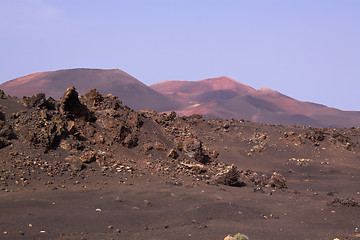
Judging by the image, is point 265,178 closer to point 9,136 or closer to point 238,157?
point 238,157

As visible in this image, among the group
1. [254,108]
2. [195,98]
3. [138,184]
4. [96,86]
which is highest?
[96,86]

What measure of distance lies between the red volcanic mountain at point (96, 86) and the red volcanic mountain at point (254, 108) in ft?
17.0

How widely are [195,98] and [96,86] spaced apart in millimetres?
18263

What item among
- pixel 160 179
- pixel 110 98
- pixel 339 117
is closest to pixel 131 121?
pixel 110 98

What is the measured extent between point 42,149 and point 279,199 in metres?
7.43

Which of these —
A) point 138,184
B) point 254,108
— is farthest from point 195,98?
point 138,184

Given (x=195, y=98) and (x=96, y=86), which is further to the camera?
(x=195, y=98)

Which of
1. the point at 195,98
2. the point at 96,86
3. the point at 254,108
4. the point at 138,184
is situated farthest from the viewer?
the point at 195,98

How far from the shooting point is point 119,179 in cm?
1274

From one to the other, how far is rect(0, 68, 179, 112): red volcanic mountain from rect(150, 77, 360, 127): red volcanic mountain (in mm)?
5185

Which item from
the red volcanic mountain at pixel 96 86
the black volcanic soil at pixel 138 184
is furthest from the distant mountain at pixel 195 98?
the black volcanic soil at pixel 138 184

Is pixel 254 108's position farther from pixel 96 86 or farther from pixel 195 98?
pixel 96 86

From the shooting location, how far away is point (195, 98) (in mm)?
76875

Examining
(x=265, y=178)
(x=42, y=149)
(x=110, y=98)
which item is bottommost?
(x=265, y=178)
